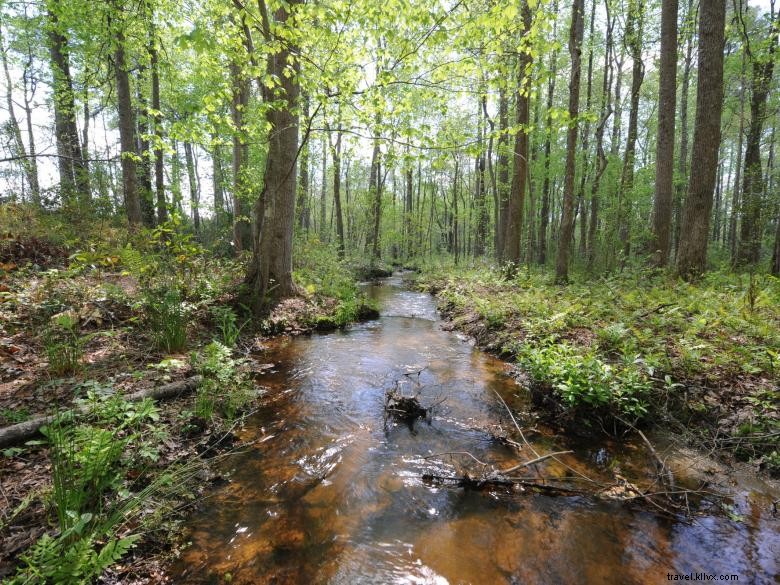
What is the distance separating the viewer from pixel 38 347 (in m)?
4.78

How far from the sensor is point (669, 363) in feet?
14.9

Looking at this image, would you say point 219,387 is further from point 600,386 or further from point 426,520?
point 600,386

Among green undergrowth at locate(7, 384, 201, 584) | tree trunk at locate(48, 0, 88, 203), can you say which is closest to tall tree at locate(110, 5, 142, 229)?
tree trunk at locate(48, 0, 88, 203)

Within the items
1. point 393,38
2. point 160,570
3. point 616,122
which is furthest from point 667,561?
point 616,122

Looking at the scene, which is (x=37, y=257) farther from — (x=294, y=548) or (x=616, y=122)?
(x=616, y=122)

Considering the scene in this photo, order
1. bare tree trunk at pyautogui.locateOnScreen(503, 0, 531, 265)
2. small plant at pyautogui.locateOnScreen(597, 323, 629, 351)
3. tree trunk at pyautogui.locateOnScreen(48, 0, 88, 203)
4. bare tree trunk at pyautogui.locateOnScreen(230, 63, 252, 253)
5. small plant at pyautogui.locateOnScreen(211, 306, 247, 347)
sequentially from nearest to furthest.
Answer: small plant at pyautogui.locateOnScreen(597, 323, 629, 351) < small plant at pyautogui.locateOnScreen(211, 306, 247, 347) < tree trunk at pyautogui.locateOnScreen(48, 0, 88, 203) < bare tree trunk at pyautogui.locateOnScreen(230, 63, 252, 253) < bare tree trunk at pyautogui.locateOnScreen(503, 0, 531, 265)

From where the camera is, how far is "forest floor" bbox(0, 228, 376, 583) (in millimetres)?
A: 2393

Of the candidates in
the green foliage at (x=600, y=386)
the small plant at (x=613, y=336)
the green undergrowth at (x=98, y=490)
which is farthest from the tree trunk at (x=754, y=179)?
the green undergrowth at (x=98, y=490)

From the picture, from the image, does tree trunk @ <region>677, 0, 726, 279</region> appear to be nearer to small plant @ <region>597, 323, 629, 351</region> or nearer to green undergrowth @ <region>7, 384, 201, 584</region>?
small plant @ <region>597, 323, 629, 351</region>

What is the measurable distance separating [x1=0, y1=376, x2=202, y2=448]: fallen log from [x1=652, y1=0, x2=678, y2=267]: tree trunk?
37.1ft

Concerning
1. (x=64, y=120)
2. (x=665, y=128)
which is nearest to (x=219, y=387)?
(x=665, y=128)

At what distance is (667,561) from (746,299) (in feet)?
19.5

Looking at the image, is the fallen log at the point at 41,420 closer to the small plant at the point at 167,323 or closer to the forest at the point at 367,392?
the forest at the point at 367,392

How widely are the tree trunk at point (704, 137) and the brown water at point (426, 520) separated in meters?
7.18
